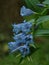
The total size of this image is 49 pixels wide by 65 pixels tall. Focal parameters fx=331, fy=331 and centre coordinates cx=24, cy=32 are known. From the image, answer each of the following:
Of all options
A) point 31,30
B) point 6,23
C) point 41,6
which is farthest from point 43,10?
point 6,23

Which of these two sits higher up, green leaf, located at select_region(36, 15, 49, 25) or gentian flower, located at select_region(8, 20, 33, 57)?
green leaf, located at select_region(36, 15, 49, 25)

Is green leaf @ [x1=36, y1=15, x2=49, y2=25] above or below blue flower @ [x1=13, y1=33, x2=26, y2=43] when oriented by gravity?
above

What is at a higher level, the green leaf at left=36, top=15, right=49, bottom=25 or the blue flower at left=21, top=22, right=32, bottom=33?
the green leaf at left=36, top=15, right=49, bottom=25

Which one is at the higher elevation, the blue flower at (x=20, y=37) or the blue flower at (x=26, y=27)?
the blue flower at (x=26, y=27)

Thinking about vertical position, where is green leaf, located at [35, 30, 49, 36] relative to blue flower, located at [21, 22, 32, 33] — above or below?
below

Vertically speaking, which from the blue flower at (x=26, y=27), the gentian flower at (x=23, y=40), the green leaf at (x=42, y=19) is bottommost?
the gentian flower at (x=23, y=40)

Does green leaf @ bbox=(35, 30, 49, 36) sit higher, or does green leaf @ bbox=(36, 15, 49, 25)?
green leaf @ bbox=(36, 15, 49, 25)

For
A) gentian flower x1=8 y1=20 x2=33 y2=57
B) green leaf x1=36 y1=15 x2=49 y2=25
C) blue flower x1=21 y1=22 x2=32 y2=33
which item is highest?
green leaf x1=36 y1=15 x2=49 y2=25

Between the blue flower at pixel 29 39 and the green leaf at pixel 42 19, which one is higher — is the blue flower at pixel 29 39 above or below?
below

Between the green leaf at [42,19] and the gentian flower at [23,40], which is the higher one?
the green leaf at [42,19]

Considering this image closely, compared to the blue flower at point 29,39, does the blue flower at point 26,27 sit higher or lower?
higher

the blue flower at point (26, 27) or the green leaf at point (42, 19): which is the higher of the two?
the green leaf at point (42, 19)
